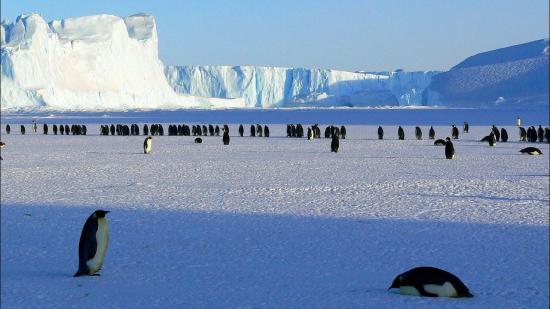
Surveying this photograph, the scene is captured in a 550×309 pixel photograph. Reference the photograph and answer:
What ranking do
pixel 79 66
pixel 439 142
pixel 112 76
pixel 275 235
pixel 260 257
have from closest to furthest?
pixel 260 257, pixel 275 235, pixel 439 142, pixel 79 66, pixel 112 76

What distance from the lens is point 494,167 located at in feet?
47.5

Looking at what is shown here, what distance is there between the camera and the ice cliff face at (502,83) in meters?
96.5

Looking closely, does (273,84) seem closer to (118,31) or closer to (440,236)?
(118,31)

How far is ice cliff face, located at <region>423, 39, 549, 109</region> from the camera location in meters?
96.5

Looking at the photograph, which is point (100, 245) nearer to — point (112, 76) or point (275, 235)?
point (275, 235)

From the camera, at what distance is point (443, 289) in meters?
4.66

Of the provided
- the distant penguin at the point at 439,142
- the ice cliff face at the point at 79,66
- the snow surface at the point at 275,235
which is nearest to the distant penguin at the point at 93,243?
the snow surface at the point at 275,235

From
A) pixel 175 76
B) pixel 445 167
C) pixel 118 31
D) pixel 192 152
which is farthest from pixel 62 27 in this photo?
pixel 445 167

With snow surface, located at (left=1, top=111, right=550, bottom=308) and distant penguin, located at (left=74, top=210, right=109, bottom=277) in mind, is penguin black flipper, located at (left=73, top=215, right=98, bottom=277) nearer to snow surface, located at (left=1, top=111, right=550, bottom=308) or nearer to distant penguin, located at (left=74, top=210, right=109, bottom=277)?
distant penguin, located at (left=74, top=210, right=109, bottom=277)

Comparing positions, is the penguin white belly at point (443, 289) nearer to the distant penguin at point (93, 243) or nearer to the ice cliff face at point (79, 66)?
the distant penguin at point (93, 243)

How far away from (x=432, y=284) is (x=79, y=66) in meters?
82.9

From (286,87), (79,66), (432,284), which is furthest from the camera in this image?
(286,87)

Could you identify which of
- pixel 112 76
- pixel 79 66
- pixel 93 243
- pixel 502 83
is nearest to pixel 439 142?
pixel 93 243

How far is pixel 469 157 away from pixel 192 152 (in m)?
7.58
